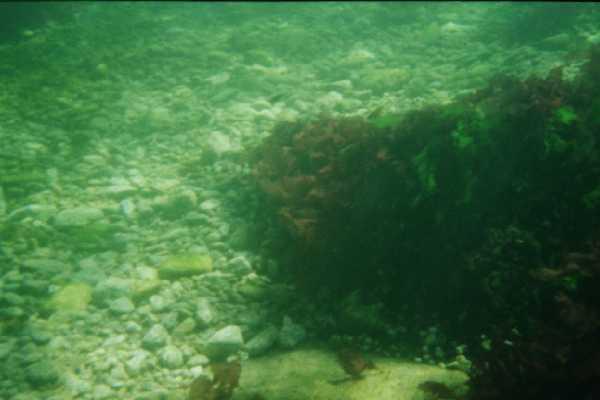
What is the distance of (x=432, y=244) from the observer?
12.9 ft

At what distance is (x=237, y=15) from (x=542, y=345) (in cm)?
1351

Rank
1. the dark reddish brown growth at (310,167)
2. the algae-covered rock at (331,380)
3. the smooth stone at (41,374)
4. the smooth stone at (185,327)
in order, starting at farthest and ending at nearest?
the dark reddish brown growth at (310,167)
the smooth stone at (185,327)
the smooth stone at (41,374)
the algae-covered rock at (331,380)

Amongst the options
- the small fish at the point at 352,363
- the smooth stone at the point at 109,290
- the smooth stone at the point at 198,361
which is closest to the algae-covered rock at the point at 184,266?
the smooth stone at the point at 109,290

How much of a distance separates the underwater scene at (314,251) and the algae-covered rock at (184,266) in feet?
0.07

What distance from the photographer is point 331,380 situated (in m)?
3.12

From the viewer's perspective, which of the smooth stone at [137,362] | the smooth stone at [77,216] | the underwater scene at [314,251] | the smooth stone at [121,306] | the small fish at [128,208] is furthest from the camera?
the small fish at [128,208]

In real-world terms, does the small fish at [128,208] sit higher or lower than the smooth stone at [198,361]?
higher

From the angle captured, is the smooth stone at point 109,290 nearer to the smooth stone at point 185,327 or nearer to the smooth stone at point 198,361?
the smooth stone at point 185,327

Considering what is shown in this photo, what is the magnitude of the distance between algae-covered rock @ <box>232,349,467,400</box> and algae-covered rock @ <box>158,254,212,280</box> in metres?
1.34

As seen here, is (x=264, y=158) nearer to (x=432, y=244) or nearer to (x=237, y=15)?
→ (x=432, y=244)

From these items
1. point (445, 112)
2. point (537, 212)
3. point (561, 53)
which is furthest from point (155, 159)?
point (561, 53)

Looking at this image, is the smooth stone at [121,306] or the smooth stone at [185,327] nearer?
the smooth stone at [185,327]

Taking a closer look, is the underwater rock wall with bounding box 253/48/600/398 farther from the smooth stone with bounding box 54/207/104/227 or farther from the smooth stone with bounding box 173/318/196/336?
the smooth stone with bounding box 54/207/104/227

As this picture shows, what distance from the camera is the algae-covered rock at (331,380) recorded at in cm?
295
